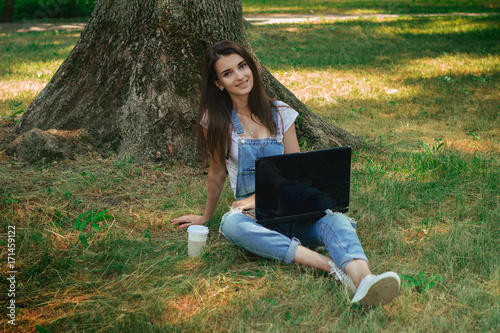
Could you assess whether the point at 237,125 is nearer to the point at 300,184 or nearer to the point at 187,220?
the point at 300,184

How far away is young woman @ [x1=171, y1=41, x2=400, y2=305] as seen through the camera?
2.80 meters

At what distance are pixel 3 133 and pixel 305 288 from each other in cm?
367

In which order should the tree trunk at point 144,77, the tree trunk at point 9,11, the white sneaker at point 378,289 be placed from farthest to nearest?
the tree trunk at point 9,11, the tree trunk at point 144,77, the white sneaker at point 378,289

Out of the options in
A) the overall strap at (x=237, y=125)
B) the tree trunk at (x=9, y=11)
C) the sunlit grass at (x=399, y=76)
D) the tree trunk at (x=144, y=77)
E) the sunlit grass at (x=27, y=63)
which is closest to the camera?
the overall strap at (x=237, y=125)

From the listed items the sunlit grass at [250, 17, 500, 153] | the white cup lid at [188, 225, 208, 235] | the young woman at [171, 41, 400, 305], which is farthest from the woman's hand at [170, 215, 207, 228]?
the sunlit grass at [250, 17, 500, 153]

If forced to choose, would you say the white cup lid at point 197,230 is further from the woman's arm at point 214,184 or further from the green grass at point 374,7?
the green grass at point 374,7

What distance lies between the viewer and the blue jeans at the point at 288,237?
8.84 feet

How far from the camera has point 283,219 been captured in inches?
112

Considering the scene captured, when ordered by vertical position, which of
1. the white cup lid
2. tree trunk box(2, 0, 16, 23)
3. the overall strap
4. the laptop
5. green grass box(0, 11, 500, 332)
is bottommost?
green grass box(0, 11, 500, 332)

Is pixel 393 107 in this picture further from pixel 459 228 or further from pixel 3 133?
pixel 3 133

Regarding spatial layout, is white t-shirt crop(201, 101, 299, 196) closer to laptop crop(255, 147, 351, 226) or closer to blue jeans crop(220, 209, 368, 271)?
blue jeans crop(220, 209, 368, 271)

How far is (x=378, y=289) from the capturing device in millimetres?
2346

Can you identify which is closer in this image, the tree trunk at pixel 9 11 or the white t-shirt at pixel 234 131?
the white t-shirt at pixel 234 131

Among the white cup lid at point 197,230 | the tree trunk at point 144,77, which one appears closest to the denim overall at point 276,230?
the white cup lid at point 197,230
